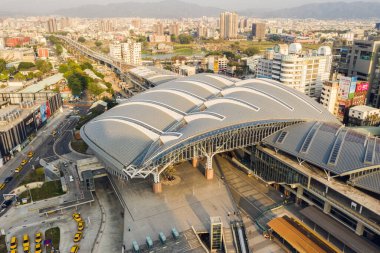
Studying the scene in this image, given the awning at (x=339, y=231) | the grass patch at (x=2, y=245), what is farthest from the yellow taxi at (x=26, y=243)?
the awning at (x=339, y=231)

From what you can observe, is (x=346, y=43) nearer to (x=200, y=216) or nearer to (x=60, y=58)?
(x=200, y=216)

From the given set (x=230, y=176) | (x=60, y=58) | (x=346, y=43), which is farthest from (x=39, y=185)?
(x=60, y=58)

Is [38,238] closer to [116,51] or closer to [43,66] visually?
[43,66]

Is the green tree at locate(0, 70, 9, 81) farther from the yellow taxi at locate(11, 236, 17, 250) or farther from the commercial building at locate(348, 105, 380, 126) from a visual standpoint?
the commercial building at locate(348, 105, 380, 126)

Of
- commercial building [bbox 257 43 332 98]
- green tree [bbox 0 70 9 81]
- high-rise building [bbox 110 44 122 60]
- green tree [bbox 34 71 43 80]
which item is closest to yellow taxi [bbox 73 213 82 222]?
commercial building [bbox 257 43 332 98]

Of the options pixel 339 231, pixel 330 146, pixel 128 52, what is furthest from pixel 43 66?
pixel 339 231

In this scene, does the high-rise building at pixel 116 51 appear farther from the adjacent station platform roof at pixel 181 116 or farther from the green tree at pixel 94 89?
the adjacent station platform roof at pixel 181 116
